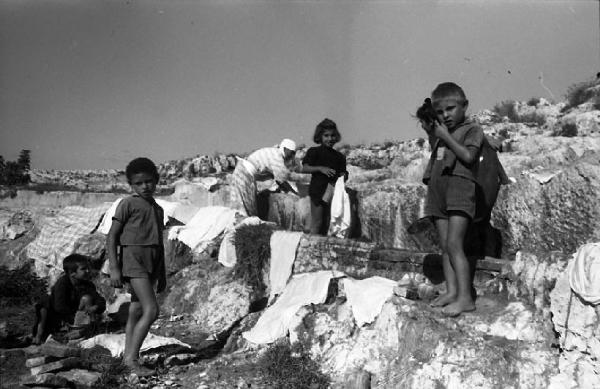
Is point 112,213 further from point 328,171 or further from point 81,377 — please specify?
point 81,377

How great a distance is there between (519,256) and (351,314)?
1.23 m

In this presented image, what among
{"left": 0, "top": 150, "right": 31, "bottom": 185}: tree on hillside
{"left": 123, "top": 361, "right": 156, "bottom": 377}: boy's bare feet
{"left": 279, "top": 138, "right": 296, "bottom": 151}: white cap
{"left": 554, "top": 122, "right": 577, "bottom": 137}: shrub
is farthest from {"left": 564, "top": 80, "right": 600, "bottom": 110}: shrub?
{"left": 0, "top": 150, "right": 31, "bottom": 185}: tree on hillside

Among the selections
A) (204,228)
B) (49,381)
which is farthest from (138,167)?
(204,228)

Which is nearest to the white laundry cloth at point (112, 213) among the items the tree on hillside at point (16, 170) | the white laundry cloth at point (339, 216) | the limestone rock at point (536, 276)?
the white laundry cloth at point (339, 216)

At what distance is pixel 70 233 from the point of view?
798 centimetres

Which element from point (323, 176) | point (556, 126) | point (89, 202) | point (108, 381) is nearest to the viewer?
point (108, 381)

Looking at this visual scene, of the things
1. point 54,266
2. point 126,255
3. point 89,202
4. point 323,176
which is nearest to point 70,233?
point 54,266

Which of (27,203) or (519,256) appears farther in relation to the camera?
(27,203)

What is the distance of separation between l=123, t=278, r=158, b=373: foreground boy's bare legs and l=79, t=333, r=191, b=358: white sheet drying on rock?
0.39 metres

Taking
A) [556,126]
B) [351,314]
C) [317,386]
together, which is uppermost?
[556,126]

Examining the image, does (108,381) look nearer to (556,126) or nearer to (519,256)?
(519,256)

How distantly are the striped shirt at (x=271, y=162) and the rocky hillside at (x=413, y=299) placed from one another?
1.30 ft

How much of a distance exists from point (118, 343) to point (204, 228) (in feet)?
7.67

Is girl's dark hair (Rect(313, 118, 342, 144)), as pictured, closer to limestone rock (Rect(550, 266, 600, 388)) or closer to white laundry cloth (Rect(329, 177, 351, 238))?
white laundry cloth (Rect(329, 177, 351, 238))
